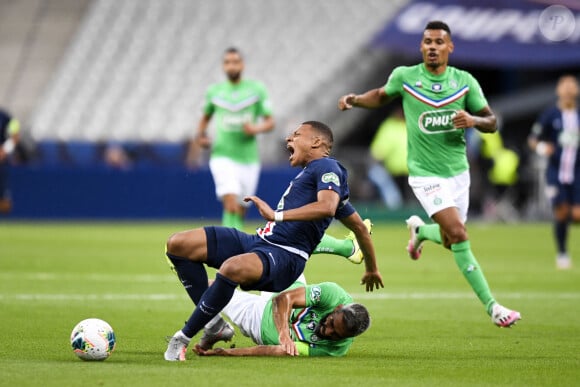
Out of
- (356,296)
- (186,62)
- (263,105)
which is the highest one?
(186,62)

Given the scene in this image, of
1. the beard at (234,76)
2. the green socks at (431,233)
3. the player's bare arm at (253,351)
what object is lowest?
the player's bare arm at (253,351)

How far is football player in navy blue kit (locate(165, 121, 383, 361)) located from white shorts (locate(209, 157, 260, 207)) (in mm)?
7504

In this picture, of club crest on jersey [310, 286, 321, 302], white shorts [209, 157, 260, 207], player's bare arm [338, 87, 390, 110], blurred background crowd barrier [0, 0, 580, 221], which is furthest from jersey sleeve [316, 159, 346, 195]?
blurred background crowd barrier [0, 0, 580, 221]

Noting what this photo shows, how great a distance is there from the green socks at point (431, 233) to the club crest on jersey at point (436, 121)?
1174mm

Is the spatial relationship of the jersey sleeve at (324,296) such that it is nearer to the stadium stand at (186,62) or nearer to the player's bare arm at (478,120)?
the player's bare arm at (478,120)

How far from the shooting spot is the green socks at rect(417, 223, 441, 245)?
466 inches

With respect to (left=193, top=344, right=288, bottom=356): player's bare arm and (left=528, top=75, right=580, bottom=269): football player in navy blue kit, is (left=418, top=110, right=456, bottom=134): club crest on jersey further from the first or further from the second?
(left=528, top=75, right=580, bottom=269): football player in navy blue kit

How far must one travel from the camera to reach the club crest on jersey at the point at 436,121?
1095 cm

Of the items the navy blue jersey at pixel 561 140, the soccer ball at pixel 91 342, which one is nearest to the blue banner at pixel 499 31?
the navy blue jersey at pixel 561 140

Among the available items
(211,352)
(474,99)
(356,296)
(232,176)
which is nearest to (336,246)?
(211,352)

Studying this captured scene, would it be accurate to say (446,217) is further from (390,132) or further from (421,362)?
(390,132)

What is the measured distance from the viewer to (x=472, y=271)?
34.7 ft

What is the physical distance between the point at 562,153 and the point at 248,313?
10079 mm

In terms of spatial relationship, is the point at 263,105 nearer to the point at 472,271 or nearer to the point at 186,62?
the point at 472,271
